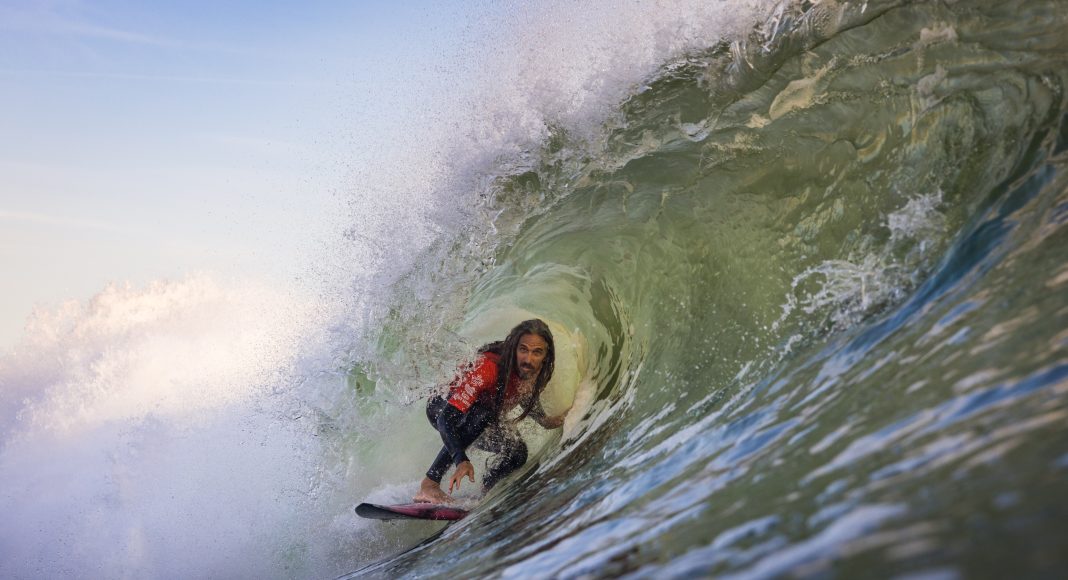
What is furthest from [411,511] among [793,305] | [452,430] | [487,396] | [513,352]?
[793,305]

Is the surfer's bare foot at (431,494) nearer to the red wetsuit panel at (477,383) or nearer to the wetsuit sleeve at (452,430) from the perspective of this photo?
the wetsuit sleeve at (452,430)

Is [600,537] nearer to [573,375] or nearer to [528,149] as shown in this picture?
[528,149]

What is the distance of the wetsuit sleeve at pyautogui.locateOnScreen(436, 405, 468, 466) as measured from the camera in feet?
17.2

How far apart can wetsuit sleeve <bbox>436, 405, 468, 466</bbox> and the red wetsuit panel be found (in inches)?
1.7

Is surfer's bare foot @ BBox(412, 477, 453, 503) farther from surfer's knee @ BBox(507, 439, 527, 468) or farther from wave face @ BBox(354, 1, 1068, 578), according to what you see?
surfer's knee @ BBox(507, 439, 527, 468)

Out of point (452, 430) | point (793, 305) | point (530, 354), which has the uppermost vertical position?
point (530, 354)

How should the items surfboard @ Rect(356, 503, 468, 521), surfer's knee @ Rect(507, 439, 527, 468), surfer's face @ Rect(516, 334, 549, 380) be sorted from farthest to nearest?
surfer's knee @ Rect(507, 439, 527, 468) → surfer's face @ Rect(516, 334, 549, 380) → surfboard @ Rect(356, 503, 468, 521)

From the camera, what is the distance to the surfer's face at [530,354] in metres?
5.38

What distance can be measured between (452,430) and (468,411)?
0.15 m

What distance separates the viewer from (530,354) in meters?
5.40

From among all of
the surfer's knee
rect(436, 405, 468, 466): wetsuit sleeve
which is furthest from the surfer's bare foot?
the surfer's knee

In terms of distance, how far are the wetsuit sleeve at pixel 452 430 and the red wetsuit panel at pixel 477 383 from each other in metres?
0.04

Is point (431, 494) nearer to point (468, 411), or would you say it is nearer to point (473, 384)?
point (468, 411)

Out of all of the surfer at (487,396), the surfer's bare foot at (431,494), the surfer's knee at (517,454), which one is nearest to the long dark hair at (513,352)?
the surfer at (487,396)
